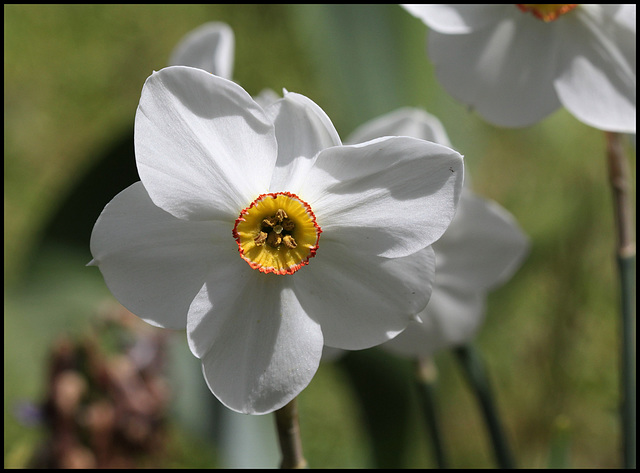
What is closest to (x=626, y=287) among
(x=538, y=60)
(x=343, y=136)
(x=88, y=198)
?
(x=538, y=60)

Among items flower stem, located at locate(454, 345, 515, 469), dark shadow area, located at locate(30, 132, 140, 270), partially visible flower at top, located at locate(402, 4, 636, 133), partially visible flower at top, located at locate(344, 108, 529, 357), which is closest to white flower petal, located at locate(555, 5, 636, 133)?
partially visible flower at top, located at locate(402, 4, 636, 133)

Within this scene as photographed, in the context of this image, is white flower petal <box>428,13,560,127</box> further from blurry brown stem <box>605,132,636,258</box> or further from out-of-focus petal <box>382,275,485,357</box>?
out-of-focus petal <box>382,275,485,357</box>

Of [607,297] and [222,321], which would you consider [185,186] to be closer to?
[222,321]

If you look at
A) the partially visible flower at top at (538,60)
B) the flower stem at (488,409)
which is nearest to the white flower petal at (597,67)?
the partially visible flower at top at (538,60)


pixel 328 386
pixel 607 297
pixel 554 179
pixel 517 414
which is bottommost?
pixel 328 386

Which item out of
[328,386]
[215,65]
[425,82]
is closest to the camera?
[215,65]

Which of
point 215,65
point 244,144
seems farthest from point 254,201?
point 215,65

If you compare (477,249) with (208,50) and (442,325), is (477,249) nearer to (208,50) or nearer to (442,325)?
(442,325)
